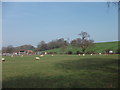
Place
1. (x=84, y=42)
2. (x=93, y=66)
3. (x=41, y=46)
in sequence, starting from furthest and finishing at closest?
(x=41, y=46) → (x=84, y=42) → (x=93, y=66)

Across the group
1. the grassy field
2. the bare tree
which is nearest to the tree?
the bare tree

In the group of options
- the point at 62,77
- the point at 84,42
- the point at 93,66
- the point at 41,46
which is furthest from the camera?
the point at 41,46

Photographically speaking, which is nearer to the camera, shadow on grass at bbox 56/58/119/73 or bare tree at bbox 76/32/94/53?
shadow on grass at bbox 56/58/119/73

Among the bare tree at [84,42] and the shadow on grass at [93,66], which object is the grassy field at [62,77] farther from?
the bare tree at [84,42]

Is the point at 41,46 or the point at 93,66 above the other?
the point at 41,46

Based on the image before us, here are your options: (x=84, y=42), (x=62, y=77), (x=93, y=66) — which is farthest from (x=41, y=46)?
(x=62, y=77)

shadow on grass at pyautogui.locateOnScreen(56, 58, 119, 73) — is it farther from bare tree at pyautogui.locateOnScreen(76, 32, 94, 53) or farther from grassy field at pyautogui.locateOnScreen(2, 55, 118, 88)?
bare tree at pyautogui.locateOnScreen(76, 32, 94, 53)

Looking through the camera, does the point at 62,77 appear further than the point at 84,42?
No

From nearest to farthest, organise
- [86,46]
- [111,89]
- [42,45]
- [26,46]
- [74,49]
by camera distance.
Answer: [111,89] → [86,46] → [74,49] → [42,45] → [26,46]

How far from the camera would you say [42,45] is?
150 meters

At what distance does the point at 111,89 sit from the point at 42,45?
142874mm

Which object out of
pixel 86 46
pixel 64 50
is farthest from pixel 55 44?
pixel 86 46

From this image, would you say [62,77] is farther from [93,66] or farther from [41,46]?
[41,46]

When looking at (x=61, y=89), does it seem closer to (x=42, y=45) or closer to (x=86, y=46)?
(x=86, y=46)
